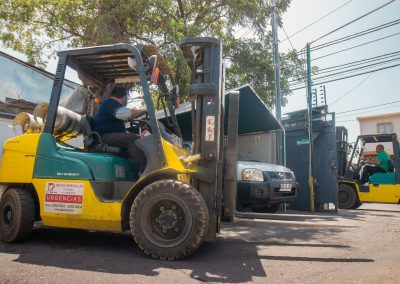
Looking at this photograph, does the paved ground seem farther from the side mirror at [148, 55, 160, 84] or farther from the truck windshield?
the truck windshield

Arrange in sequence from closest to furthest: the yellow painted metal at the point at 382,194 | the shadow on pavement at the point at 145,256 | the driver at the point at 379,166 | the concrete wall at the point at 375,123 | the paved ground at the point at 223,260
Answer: the paved ground at the point at 223,260 → the shadow on pavement at the point at 145,256 → the yellow painted metal at the point at 382,194 → the driver at the point at 379,166 → the concrete wall at the point at 375,123

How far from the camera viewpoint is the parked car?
6773mm

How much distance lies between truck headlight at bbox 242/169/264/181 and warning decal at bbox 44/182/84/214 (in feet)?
11.5

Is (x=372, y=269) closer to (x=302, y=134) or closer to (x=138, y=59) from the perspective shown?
(x=138, y=59)

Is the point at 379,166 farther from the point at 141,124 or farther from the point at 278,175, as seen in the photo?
the point at 141,124

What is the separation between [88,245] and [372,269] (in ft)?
11.3

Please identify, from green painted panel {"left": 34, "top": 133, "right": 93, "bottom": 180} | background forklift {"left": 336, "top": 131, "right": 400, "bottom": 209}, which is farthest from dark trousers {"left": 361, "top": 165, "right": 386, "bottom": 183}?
green painted panel {"left": 34, "top": 133, "right": 93, "bottom": 180}

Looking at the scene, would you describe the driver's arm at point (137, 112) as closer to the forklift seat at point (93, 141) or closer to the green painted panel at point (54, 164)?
the forklift seat at point (93, 141)

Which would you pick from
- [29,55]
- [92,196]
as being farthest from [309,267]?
[29,55]

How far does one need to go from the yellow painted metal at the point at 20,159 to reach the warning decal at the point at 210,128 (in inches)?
88.2

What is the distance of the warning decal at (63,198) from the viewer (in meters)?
4.30

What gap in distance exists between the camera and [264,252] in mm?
4551

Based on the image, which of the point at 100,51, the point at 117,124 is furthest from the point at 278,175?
the point at 100,51

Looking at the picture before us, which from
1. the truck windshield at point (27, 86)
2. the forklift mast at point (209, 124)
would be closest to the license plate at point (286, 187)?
the forklift mast at point (209, 124)
